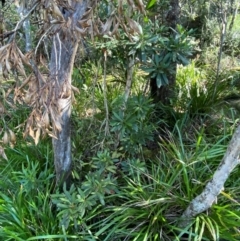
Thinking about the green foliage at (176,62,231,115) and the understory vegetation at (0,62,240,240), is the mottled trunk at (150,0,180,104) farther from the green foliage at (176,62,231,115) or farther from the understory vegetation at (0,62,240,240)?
the understory vegetation at (0,62,240,240)

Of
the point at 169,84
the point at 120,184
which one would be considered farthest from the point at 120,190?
the point at 169,84

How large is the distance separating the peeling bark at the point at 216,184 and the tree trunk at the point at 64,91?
812 mm

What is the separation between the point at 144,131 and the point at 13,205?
0.98m

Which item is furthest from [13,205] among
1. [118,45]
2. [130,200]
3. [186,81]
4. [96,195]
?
[186,81]

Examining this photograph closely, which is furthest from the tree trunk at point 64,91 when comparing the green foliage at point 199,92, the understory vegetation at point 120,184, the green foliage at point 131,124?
the green foliage at point 199,92

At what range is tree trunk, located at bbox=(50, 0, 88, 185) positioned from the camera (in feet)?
5.96

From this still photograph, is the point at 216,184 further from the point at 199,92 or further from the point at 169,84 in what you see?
the point at 199,92

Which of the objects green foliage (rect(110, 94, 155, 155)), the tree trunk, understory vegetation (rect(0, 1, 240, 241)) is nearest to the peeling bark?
understory vegetation (rect(0, 1, 240, 241))

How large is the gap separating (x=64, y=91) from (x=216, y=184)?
897 millimetres

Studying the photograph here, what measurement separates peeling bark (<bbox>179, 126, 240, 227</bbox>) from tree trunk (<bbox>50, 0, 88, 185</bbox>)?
2.66ft

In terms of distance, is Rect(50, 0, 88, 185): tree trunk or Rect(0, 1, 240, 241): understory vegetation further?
Rect(0, 1, 240, 241): understory vegetation

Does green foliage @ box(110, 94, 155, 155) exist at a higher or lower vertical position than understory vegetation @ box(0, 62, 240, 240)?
higher

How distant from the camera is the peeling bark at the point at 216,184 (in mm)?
1762

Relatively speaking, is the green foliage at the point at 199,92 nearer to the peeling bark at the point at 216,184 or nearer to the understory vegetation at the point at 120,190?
the understory vegetation at the point at 120,190
